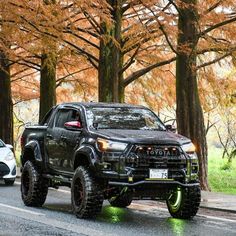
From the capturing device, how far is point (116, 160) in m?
10.1

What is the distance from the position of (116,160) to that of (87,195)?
29.5 inches

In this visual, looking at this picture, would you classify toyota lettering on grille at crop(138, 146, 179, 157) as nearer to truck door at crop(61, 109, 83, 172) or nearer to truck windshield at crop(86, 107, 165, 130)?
truck windshield at crop(86, 107, 165, 130)

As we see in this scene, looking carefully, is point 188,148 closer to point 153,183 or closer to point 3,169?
point 153,183

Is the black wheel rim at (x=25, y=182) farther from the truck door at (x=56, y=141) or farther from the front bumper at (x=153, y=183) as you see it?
the front bumper at (x=153, y=183)

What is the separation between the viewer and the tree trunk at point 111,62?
20.0 metres

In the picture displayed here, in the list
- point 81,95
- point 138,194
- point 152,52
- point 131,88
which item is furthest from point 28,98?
point 138,194

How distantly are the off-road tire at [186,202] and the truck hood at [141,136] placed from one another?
83 cm

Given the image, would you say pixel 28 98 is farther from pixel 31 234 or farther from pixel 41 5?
pixel 31 234

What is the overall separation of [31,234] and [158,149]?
8.29 ft

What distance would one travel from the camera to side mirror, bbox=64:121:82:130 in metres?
11.1

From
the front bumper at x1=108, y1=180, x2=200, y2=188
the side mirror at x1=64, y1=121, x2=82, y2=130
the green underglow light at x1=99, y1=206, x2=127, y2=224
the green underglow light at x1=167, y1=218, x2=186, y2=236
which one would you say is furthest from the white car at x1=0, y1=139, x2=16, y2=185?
the front bumper at x1=108, y1=180, x2=200, y2=188

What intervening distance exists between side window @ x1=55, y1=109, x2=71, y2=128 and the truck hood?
5.13ft

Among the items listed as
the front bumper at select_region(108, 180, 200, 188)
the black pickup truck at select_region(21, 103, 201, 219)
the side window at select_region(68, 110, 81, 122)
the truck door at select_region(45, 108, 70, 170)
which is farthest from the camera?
the side window at select_region(68, 110, 81, 122)

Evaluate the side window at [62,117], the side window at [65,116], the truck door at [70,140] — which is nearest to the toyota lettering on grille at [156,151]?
the truck door at [70,140]
